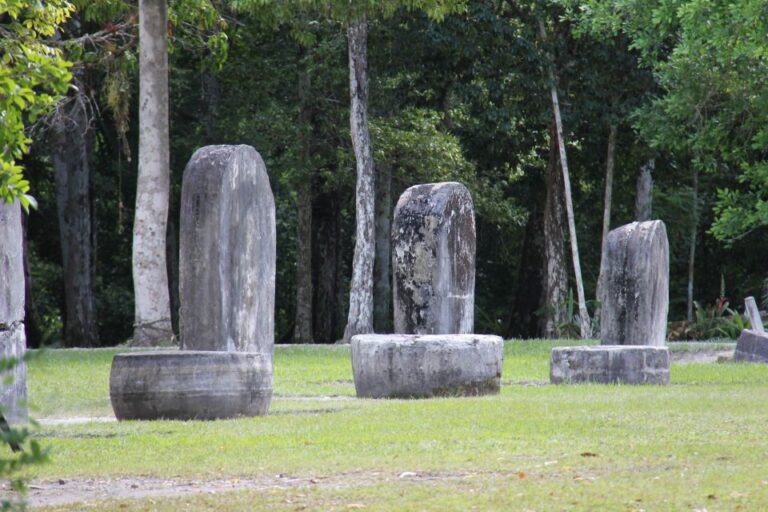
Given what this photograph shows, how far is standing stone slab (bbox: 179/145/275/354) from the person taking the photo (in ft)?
49.0

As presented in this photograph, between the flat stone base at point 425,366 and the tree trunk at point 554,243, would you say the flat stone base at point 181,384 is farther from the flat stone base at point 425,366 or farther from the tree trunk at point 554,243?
the tree trunk at point 554,243

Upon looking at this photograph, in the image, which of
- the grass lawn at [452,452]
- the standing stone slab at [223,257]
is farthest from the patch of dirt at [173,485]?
the standing stone slab at [223,257]

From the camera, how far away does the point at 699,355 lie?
973 inches

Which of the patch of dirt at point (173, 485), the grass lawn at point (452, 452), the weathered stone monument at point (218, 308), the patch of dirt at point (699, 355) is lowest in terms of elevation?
the patch of dirt at point (173, 485)

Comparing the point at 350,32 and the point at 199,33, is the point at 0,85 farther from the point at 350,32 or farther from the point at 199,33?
the point at 350,32

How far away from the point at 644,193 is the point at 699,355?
1238cm

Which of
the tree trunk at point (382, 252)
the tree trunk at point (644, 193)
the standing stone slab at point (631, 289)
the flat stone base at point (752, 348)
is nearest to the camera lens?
the standing stone slab at point (631, 289)

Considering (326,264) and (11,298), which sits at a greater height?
(326,264)

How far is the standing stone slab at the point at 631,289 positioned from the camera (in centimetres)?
1908

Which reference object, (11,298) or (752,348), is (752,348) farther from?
(11,298)

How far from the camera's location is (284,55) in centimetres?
3488

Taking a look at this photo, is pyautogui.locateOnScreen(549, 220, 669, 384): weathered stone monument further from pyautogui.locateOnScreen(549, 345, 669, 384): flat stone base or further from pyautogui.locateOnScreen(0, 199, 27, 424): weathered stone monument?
pyautogui.locateOnScreen(0, 199, 27, 424): weathered stone monument

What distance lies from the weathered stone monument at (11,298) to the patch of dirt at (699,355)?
45.1 ft

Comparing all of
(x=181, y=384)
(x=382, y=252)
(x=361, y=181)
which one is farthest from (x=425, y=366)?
(x=382, y=252)
